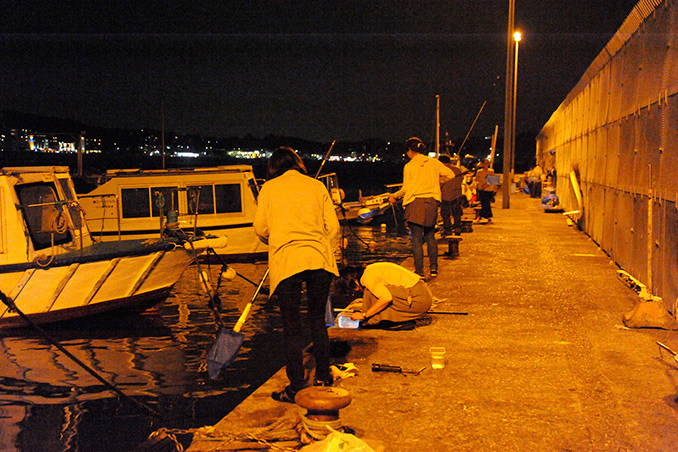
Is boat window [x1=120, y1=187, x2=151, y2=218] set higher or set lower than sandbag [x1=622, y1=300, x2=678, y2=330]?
higher

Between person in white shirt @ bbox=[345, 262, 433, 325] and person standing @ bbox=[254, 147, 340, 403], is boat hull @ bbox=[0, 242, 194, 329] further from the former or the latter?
person standing @ bbox=[254, 147, 340, 403]

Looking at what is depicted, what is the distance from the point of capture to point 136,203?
16.6 metres

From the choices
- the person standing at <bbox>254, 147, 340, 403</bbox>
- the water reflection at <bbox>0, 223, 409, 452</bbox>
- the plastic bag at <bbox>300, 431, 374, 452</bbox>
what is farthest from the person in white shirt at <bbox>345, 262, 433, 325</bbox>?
the plastic bag at <bbox>300, 431, 374, 452</bbox>

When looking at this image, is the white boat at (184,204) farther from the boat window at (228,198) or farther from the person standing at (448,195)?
the person standing at (448,195)

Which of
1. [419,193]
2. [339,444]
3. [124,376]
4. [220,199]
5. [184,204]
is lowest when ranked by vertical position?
[124,376]

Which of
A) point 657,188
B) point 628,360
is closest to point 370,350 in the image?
point 628,360

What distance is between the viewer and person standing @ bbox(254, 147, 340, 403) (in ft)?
15.5

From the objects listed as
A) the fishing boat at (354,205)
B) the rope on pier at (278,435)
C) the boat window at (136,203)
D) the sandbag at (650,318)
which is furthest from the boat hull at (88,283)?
the fishing boat at (354,205)

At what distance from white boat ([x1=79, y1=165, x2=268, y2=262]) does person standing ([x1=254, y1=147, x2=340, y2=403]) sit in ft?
38.0

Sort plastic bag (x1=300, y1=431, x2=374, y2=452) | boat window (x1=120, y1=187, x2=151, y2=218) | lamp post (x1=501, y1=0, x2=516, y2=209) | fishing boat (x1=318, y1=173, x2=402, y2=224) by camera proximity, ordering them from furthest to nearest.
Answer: fishing boat (x1=318, y1=173, x2=402, y2=224) → lamp post (x1=501, y1=0, x2=516, y2=209) → boat window (x1=120, y1=187, x2=151, y2=218) → plastic bag (x1=300, y1=431, x2=374, y2=452)

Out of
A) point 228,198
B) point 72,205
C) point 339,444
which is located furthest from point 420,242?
point 228,198

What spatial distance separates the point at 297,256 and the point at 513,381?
1958mm

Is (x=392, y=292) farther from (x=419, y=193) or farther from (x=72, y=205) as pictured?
(x=72, y=205)

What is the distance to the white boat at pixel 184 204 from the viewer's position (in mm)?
16359
